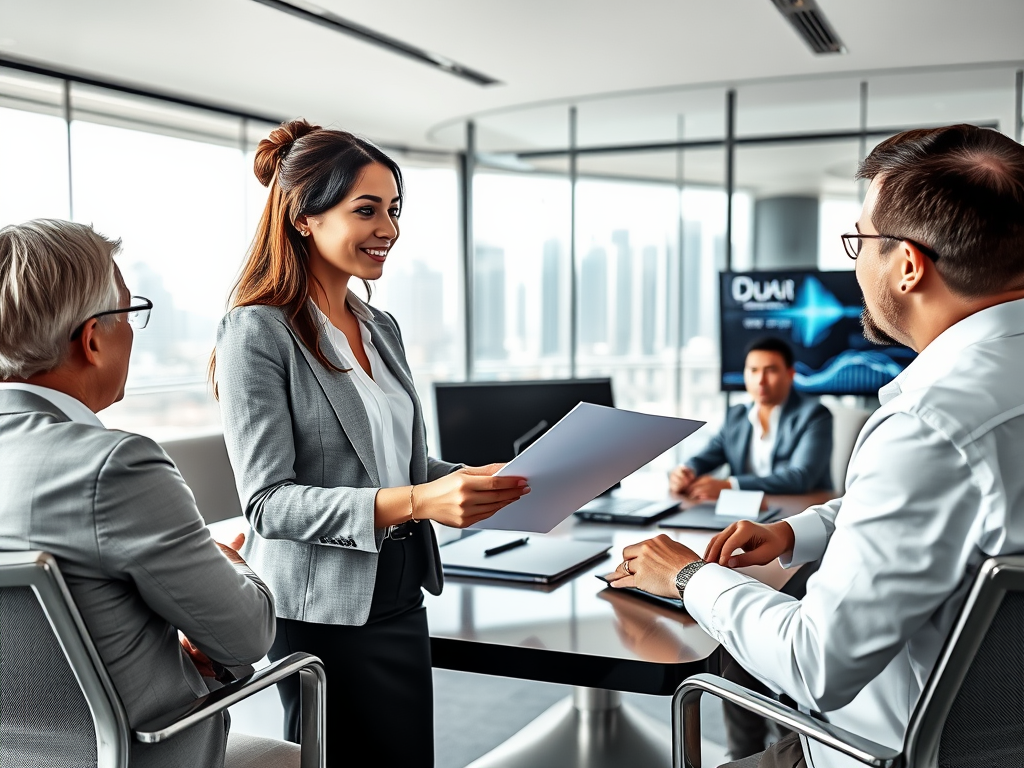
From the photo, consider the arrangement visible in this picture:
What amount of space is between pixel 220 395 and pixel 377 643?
0.55m

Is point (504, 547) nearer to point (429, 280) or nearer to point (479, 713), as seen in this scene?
point (479, 713)

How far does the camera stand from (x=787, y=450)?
157 inches

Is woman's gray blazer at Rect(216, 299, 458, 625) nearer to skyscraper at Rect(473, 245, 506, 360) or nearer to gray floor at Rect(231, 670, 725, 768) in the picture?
gray floor at Rect(231, 670, 725, 768)

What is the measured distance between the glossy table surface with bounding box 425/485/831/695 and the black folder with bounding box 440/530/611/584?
0.04m

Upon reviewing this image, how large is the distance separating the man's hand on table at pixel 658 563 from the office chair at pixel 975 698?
338 millimetres

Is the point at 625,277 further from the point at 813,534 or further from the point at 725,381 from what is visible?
the point at 813,534

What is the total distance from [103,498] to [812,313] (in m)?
5.48

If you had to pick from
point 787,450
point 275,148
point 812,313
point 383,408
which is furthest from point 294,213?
point 812,313

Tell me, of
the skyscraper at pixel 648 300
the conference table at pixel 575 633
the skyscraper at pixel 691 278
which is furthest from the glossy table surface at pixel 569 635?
the skyscraper at pixel 648 300

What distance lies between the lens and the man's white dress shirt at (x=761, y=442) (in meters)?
4.09

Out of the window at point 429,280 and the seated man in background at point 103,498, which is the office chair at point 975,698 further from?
the window at point 429,280

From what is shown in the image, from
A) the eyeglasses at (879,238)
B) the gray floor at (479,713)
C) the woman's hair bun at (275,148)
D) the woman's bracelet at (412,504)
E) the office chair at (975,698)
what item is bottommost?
the gray floor at (479,713)

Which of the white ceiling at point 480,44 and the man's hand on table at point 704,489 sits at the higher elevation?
the white ceiling at point 480,44

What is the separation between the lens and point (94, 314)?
1.35m
